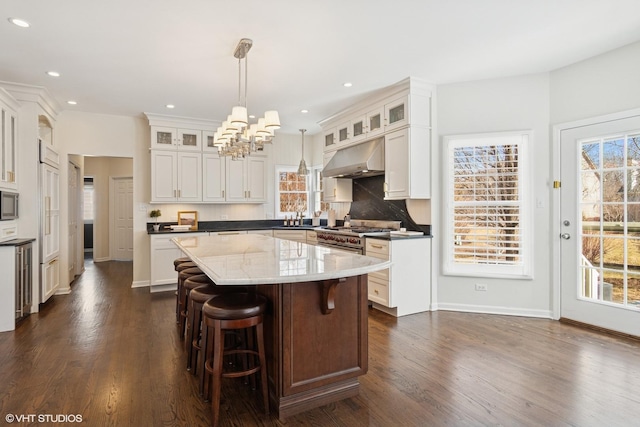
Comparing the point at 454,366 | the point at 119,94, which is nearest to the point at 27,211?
the point at 119,94

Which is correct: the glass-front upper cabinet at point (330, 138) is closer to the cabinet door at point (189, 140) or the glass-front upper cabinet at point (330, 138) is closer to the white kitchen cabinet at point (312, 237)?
the white kitchen cabinet at point (312, 237)

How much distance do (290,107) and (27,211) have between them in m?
3.54

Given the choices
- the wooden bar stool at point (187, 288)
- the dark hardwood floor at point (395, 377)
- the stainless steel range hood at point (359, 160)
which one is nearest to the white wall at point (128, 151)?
the dark hardwood floor at point (395, 377)

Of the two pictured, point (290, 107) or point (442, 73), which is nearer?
point (442, 73)

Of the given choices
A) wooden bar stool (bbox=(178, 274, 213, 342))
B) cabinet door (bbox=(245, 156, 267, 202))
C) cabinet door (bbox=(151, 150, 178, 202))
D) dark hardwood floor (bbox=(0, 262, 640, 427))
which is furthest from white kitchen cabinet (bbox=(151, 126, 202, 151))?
wooden bar stool (bbox=(178, 274, 213, 342))

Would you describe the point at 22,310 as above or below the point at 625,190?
below

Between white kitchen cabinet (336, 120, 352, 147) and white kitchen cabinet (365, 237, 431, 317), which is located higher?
white kitchen cabinet (336, 120, 352, 147)

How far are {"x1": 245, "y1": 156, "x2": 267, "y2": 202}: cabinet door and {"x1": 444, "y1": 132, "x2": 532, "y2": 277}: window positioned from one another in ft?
10.6

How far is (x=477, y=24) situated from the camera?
9.33ft

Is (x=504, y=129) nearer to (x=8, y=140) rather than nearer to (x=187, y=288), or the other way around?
(x=187, y=288)

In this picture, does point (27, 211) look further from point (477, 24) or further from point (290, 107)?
point (477, 24)

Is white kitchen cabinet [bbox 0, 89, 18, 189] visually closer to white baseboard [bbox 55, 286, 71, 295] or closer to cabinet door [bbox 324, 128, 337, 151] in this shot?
white baseboard [bbox 55, 286, 71, 295]

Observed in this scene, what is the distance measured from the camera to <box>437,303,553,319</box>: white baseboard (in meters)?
3.86

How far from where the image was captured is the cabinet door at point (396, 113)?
4.11m
